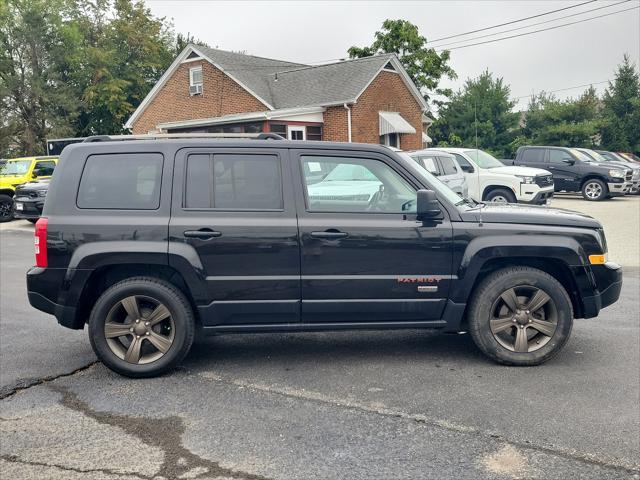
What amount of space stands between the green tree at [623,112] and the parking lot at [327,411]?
3367 cm

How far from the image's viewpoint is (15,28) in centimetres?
4325

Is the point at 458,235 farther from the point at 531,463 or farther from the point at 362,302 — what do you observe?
the point at 531,463

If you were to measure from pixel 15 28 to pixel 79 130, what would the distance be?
7962mm

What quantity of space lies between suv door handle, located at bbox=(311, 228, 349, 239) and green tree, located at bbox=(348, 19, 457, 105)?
3928cm

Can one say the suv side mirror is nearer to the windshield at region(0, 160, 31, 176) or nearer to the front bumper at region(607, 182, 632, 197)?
the windshield at region(0, 160, 31, 176)

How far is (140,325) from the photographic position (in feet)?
16.0

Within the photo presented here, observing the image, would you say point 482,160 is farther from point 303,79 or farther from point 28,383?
point 303,79

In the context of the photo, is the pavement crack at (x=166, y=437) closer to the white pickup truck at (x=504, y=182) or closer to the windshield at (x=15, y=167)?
the white pickup truck at (x=504, y=182)

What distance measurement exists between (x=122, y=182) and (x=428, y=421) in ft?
9.68

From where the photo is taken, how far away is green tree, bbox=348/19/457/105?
136 ft

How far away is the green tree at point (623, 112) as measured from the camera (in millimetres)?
35844

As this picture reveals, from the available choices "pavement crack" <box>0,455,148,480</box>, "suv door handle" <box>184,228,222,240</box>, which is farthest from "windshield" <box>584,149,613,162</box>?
"pavement crack" <box>0,455,148,480</box>

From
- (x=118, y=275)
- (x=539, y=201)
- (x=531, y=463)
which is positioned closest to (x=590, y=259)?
(x=531, y=463)

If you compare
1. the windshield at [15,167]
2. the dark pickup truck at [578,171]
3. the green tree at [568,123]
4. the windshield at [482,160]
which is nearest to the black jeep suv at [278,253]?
the windshield at [482,160]
